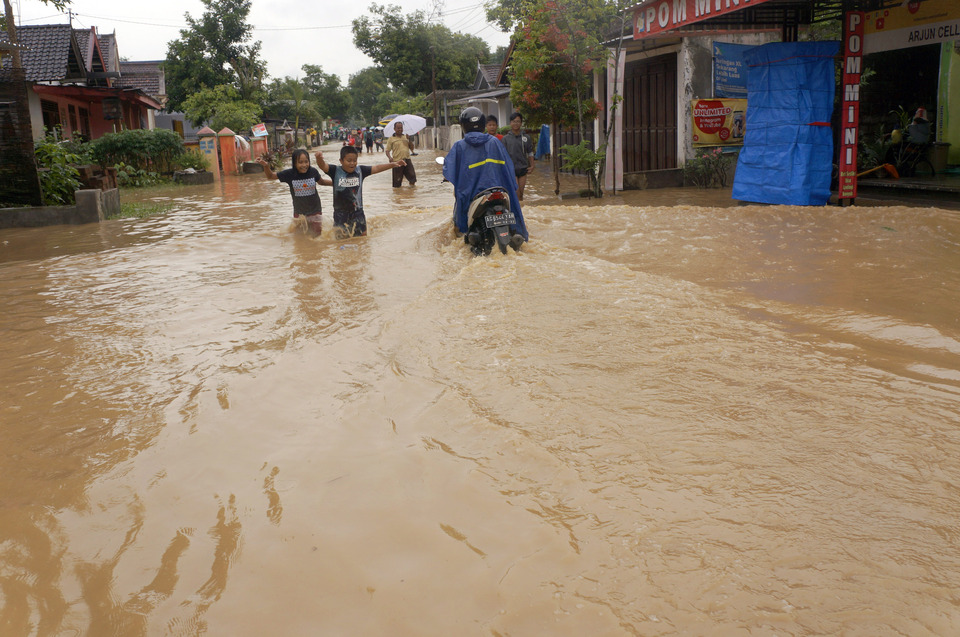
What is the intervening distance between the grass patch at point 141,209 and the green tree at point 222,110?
18.7 meters

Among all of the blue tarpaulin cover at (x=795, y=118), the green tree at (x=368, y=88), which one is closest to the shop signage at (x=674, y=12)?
the blue tarpaulin cover at (x=795, y=118)

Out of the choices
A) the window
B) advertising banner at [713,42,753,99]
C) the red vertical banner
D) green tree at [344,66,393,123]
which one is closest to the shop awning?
the red vertical banner

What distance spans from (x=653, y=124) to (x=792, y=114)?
6193 mm

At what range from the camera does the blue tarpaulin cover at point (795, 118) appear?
1044 cm

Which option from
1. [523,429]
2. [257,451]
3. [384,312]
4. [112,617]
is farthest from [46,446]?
[384,312]

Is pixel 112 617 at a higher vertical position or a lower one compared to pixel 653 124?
lower

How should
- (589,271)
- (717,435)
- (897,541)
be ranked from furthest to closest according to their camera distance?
(589,271) < (717,435) < (897,541)

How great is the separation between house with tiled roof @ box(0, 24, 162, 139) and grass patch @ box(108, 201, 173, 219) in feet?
14.1

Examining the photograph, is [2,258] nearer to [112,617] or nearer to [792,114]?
[112,617]

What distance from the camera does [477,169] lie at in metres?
7.62

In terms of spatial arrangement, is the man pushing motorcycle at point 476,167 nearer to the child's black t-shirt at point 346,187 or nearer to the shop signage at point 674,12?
the child's black t-shirt at point 346,187

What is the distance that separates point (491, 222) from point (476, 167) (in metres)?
0.61

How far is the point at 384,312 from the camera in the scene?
5.89 meters

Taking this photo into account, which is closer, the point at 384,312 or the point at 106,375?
the point at 106,375
